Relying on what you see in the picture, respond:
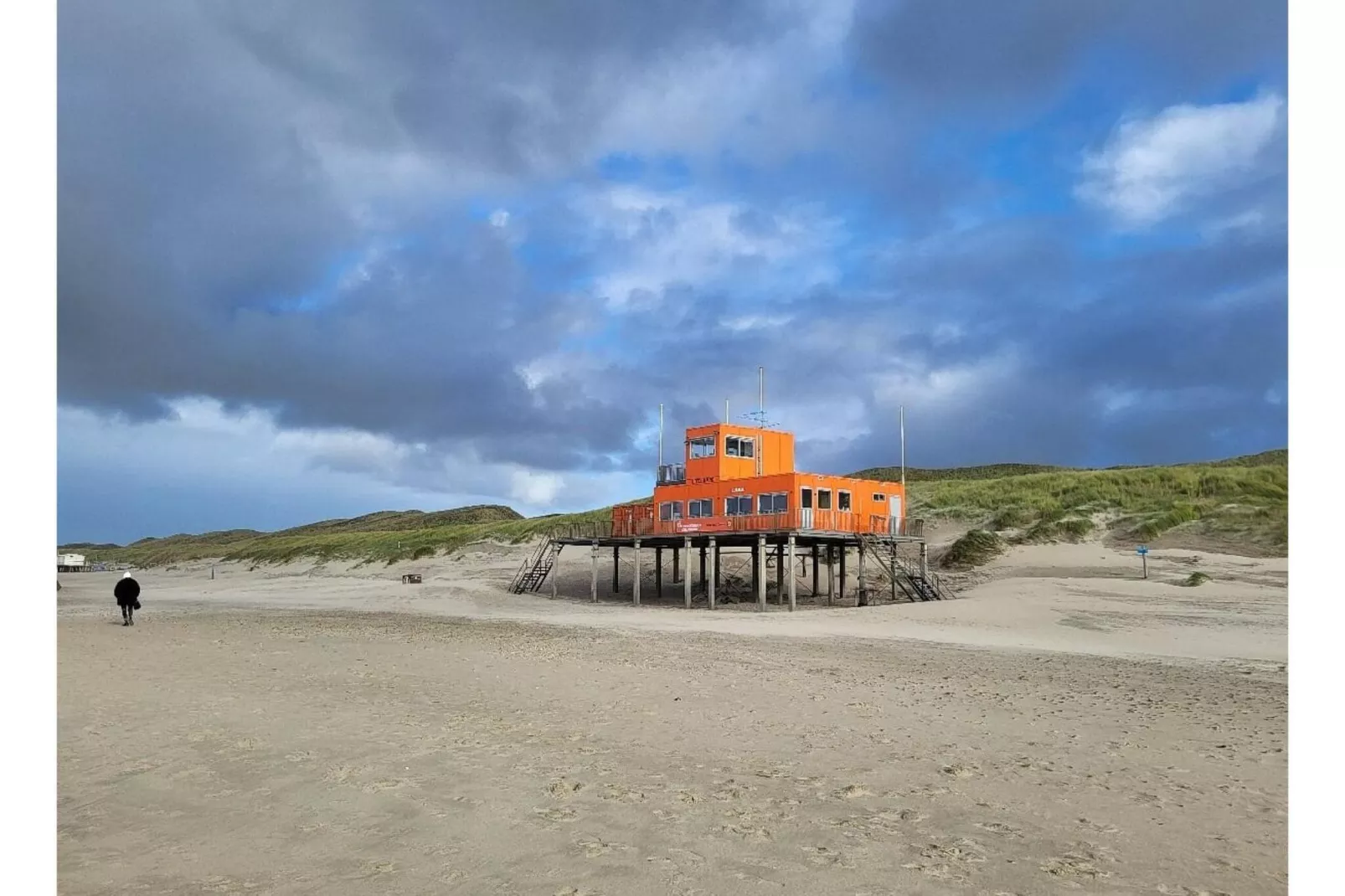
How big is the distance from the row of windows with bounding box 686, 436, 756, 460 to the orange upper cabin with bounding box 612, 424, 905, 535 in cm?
3

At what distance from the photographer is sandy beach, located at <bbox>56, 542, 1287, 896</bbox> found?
5410 mm

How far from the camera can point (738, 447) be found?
35.2 m

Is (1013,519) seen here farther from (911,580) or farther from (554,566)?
(554,566)

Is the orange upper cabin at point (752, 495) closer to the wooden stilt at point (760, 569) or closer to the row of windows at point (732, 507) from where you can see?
the row of windows at point (732, 507)

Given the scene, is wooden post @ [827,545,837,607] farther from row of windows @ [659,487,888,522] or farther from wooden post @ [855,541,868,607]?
row of windows @ [659,487,888,522]

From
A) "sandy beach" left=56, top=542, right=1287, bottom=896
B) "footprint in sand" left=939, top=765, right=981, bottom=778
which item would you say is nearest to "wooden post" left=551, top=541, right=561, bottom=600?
"sandy beach" left=56, top=542, right=1287, bottom=896

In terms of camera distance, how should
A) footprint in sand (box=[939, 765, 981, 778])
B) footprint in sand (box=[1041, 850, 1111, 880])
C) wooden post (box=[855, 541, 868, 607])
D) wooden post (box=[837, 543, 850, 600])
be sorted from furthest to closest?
wooden post (box=[837, 543, 850, 600]) → wooden post (box=[855, 541, 868, 607]) → footprint in sand (box=[939, 765, 981, 778]) → footprint in sand (box=[1041, 850, 1111, 880])

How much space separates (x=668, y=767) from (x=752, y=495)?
25.5 m

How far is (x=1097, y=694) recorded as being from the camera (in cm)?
1218

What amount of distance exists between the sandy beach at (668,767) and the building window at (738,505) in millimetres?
14474

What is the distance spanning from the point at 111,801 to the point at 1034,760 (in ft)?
26.2

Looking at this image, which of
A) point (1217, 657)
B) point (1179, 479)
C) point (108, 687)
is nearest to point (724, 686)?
point (108, 687)
